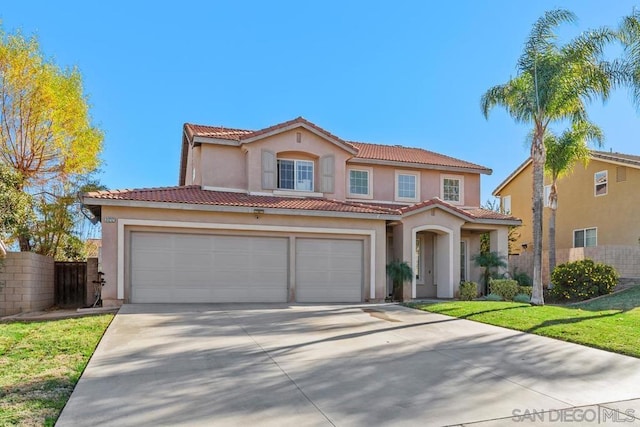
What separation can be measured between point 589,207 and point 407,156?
11.8 meters

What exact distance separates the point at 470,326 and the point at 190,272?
872 centimetres

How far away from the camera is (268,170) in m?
17.4

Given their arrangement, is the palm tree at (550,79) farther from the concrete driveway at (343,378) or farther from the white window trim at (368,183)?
the concrete driveway at (343,378)

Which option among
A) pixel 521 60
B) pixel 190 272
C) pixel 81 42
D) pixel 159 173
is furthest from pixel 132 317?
pixel 159 173

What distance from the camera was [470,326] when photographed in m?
10.8

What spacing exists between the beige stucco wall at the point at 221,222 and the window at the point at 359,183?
317cm

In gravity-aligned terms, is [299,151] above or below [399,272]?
above

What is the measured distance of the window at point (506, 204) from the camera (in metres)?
31.1

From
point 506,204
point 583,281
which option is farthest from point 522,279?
point 506,204

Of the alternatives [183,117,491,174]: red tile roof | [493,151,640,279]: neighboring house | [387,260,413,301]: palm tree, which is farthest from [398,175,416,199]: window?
[493,151,640,279]: neighboring house

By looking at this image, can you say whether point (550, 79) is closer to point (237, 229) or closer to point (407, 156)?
point (407, 156)

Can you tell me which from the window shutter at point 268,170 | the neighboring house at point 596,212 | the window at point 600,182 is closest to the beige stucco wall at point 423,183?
the window shutter at point 268,170

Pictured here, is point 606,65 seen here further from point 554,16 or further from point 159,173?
point 159,173

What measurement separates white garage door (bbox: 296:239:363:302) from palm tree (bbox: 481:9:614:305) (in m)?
5.99
